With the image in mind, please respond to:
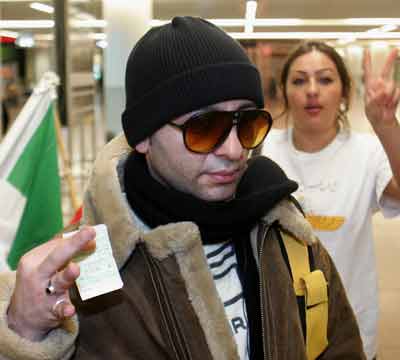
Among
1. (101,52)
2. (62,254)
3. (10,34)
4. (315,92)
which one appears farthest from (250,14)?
(62,254)

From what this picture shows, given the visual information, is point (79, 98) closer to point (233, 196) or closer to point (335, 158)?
point (335, 158)

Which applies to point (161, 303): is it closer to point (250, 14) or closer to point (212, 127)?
point (212, 127)

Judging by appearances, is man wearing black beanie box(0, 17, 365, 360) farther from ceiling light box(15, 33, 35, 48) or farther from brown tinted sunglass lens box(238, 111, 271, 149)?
ceiling light box(15, 33, 35, 48)

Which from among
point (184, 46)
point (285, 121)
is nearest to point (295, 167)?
point (285, 121)

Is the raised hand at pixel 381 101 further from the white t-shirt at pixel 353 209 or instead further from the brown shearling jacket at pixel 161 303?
the brown shearling jacket at pixel 161 303

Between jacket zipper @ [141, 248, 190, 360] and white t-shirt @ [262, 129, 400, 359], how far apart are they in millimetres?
959

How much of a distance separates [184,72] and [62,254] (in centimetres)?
48

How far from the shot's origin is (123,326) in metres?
1.00

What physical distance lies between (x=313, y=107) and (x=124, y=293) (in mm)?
1341

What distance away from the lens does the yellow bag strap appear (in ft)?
3.80

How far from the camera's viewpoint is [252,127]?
44.9 inches

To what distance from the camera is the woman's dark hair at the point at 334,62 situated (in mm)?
2145

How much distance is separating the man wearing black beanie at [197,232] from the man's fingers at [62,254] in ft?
0.20

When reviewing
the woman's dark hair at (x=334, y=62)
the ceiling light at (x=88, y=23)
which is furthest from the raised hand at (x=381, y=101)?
the ceiling light at (x=88, y=23)
